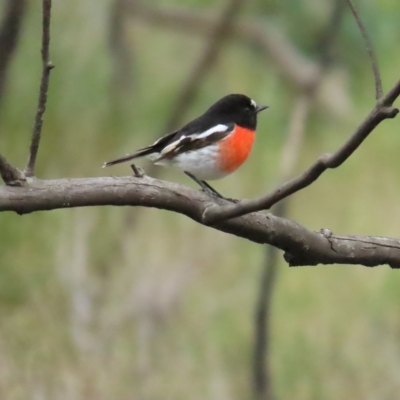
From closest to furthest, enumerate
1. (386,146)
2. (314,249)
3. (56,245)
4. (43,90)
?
(43,90) < (314,249) < (56,245) < (386,146)

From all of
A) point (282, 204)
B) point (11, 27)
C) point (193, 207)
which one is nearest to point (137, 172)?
point (193, 207)

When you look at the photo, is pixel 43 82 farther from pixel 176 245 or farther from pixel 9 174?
pixel 176 245

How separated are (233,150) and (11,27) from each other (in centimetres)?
112

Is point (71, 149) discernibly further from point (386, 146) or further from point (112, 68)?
point (386, 146)

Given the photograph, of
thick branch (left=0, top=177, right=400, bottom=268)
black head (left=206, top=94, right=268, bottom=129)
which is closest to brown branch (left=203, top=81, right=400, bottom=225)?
thick branch (left=0, top=177, right=400, bottom=268)

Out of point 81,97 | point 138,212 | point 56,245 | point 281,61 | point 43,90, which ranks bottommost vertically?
point 43,90

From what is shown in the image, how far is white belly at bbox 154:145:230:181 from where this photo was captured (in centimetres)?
162

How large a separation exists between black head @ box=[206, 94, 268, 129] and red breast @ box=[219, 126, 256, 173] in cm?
5

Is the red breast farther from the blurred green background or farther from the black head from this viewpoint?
the blurred green background

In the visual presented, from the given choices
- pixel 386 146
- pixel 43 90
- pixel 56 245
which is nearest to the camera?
pixel 43 90

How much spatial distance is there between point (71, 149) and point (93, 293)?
61 cm

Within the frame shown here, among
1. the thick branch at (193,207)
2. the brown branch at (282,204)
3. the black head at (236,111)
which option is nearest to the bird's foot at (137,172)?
the thick branch at (193,207)

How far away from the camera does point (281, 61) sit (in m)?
3.12

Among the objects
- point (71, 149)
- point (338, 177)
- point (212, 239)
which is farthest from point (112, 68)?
point (338, 177)
